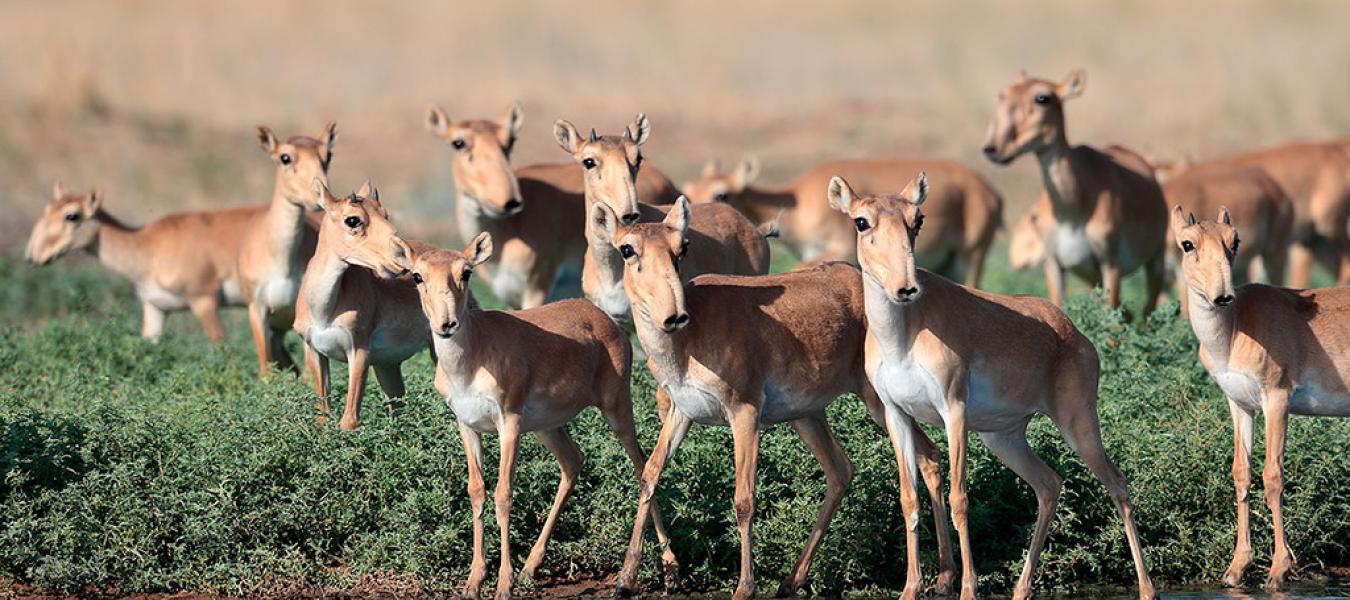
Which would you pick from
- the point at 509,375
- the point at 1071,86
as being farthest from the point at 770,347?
the point at 1071,86

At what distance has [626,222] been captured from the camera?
12453 mm

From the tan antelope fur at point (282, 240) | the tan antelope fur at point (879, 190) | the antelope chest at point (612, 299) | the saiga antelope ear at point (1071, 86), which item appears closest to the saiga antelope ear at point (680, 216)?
the antelope chest at point (612, 299)

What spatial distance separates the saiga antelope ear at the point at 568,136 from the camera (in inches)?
522

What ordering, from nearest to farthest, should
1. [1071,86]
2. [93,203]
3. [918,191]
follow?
1. [918,191]
2. [1071,86]
3. [93,203]

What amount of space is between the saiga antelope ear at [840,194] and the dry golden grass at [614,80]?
55.6ft

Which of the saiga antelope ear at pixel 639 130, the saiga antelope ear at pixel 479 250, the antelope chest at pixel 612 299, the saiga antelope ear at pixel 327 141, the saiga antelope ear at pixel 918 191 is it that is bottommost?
the antelope chest at pixel 612 299

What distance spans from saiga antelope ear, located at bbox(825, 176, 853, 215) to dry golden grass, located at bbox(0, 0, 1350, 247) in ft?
55.6

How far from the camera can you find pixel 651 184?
665 inches

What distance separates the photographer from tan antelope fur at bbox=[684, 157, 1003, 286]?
837 inches

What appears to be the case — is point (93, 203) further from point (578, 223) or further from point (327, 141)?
point (327, 141)

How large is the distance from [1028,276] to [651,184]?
818 cm

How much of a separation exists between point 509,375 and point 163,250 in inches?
370

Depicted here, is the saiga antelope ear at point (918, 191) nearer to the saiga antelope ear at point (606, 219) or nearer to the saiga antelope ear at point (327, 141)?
the saiga antelope ear at point (606, 219)

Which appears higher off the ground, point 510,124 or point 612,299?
point 510,124
